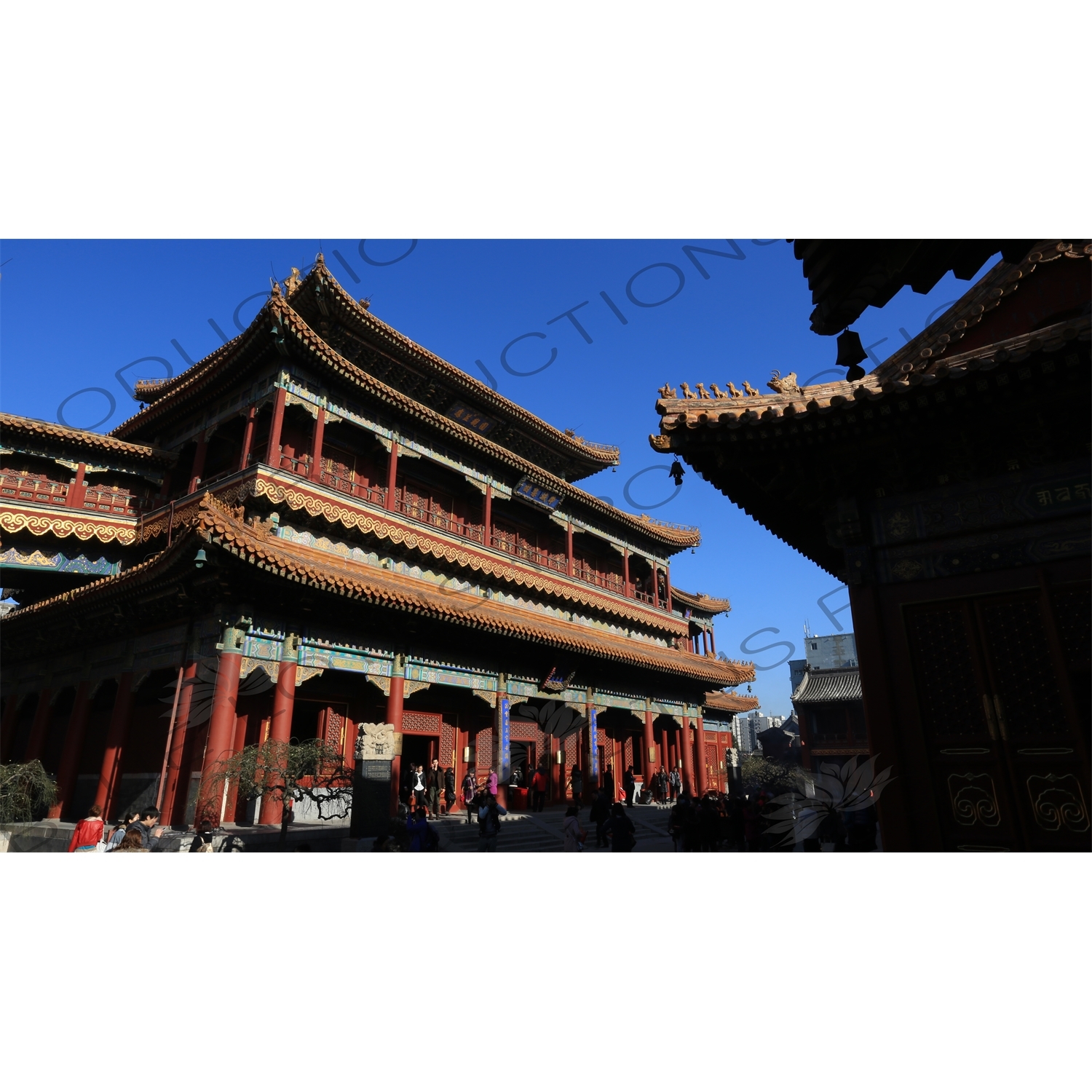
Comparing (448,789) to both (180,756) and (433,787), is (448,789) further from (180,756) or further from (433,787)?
(180,756)

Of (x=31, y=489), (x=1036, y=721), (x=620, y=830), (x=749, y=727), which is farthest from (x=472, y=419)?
(x=749, y=727)

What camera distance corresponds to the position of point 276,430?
1414 centimetres

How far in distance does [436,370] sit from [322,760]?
38.4 ft

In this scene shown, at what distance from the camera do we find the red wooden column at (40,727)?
15.5 meters

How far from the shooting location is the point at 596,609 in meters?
21.2

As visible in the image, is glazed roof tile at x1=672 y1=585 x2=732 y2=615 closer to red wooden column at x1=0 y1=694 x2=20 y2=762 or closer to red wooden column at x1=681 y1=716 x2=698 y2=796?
red wooden column at x1=681 y1=716 x2=698 y2=796

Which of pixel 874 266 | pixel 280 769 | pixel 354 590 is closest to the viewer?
pixel 874 266

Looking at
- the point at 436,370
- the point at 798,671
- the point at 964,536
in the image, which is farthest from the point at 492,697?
the point at 798,671

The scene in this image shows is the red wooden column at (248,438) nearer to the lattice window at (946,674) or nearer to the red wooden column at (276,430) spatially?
the red wooden column at (276,430)

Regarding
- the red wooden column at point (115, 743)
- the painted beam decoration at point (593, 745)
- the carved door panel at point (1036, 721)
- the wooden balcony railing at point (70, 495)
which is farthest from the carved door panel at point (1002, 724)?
the wooden balcony railing at point (70, 495)

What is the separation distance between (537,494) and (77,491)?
11970 millimetres

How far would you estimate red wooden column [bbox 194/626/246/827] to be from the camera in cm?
1047

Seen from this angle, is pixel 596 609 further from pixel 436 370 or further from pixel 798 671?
pixel 798 671
